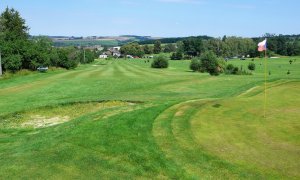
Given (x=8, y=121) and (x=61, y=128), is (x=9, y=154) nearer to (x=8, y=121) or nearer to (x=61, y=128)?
(x=61, y=128)

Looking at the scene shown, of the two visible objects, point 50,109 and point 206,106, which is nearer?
point 206,106

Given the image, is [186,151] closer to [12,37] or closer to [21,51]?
[21,51]

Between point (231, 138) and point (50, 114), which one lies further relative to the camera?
point (50, 114)

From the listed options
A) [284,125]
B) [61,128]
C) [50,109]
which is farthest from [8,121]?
[284,125]

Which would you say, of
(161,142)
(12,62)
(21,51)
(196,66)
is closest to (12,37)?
(21,51)

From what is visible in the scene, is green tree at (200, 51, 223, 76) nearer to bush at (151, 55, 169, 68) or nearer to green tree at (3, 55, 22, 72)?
bush at (151, 55, 169, 68)

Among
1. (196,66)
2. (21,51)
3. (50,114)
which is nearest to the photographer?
(50,114)
